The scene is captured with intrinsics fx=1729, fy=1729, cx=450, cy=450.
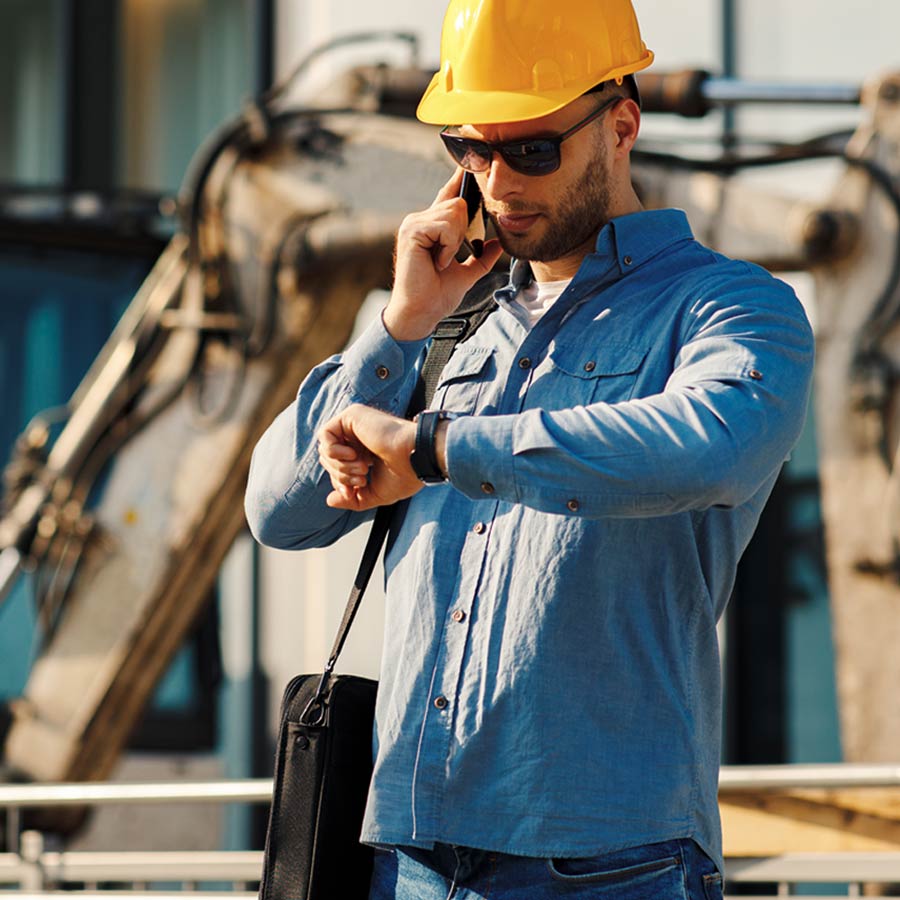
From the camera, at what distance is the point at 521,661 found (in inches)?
77.1

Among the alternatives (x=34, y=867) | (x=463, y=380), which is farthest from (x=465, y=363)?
(x=34, y=867)

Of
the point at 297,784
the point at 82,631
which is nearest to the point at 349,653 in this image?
the point at 82,631

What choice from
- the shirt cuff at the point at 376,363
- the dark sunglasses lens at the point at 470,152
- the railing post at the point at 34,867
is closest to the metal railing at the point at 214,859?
the railing post at the point at 34,867

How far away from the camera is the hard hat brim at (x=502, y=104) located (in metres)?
2.10

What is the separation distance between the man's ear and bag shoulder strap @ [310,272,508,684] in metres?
0.25

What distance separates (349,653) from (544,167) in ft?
23.3

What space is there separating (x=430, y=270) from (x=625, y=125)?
0.31m

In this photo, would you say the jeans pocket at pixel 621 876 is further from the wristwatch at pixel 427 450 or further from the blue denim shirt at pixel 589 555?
the wristwatch at pixel 427 450

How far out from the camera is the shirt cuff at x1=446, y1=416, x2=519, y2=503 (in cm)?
184

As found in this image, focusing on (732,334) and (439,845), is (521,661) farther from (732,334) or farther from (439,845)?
(732,334)

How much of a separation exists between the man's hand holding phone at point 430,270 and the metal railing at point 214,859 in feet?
6.05

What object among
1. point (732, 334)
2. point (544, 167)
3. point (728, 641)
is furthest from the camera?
point (728, 641)

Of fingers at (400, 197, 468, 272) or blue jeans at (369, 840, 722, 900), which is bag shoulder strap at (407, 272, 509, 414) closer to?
fingers at (400, 197, 468, 272)

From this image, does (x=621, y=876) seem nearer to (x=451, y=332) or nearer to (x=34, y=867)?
(x=451, y=332)
